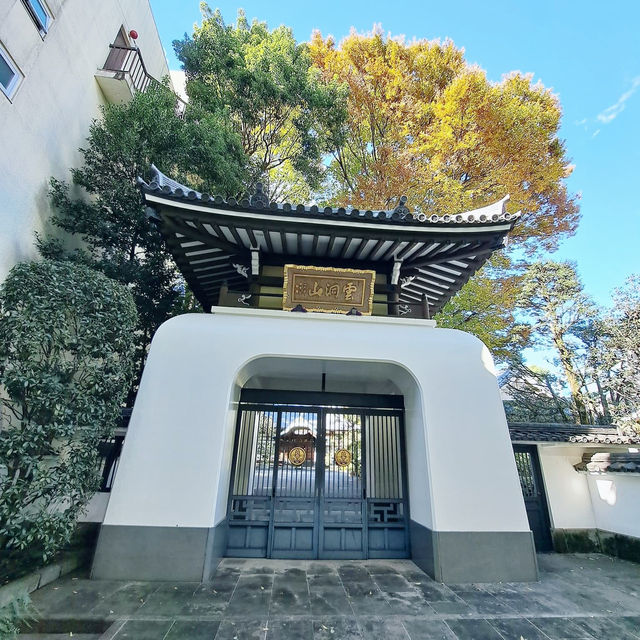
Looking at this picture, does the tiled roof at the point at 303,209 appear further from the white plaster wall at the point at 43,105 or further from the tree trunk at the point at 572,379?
the tree trunk at the point at 572,379

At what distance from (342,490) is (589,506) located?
14.8 feet

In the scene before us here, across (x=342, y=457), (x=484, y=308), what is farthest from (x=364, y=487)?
(x=484, y=308)

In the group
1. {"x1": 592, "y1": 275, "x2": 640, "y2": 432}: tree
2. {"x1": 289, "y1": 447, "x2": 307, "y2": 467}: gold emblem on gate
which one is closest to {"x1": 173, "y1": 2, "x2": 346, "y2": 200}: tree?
{"x1": 289, "y1": 447, "x2": 307, "y2": 467}: gold emblem on gate

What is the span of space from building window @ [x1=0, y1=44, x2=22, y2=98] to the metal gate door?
1013 centimetres

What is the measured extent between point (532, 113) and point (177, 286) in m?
11.2

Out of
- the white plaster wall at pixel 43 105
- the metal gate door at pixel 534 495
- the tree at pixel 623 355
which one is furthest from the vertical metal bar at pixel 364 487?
the tree at pixel 623 355

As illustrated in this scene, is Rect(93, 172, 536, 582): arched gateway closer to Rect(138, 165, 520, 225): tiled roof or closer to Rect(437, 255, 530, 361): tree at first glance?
Rect(138, 165, 520, 225): tiled roof

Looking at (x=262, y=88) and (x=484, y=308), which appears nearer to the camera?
(x=262, y=88)

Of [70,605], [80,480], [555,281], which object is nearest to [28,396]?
[80,480]

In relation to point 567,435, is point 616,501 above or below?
below

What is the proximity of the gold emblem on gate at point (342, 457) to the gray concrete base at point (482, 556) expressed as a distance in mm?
1643

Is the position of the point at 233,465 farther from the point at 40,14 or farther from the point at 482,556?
the point at 40,14

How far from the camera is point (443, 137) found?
9039mm

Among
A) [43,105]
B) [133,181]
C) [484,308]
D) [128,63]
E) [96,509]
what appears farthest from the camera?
[484,308]
